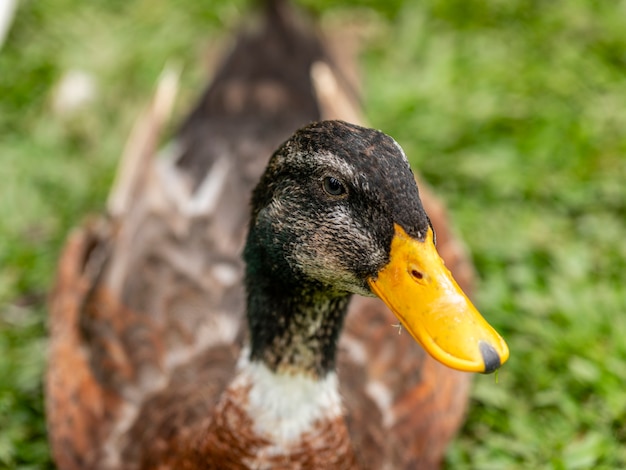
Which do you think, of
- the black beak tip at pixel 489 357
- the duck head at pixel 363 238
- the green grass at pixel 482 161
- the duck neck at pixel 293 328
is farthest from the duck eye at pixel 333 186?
the green grass at pixel 482 161

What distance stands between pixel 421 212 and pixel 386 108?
7.94 feet

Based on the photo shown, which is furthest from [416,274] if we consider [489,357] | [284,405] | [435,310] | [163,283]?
[163,283]

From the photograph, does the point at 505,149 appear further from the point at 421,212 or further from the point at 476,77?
the point at 421,212

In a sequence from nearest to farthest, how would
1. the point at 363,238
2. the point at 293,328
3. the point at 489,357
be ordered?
1. the point at 489,357
2. the point at 363,238
3. the point at 293,328

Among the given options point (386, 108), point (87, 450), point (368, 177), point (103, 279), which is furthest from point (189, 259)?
point (386, 108)

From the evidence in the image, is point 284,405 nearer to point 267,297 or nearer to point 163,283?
point 267,297

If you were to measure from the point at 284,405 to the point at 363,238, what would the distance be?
551 millimetres

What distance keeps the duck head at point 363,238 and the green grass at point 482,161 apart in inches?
47.8

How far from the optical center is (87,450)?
2518mm

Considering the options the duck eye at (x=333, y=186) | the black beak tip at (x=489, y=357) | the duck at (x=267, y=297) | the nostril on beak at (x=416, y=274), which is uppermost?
the duck eye at (x=333, y=186)

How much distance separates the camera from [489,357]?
1.62 metres

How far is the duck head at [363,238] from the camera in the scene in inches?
65.8

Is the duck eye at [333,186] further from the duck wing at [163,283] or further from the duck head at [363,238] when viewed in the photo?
the duck wing at [163,283]

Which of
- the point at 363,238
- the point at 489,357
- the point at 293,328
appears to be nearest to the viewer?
the point at 489,357
